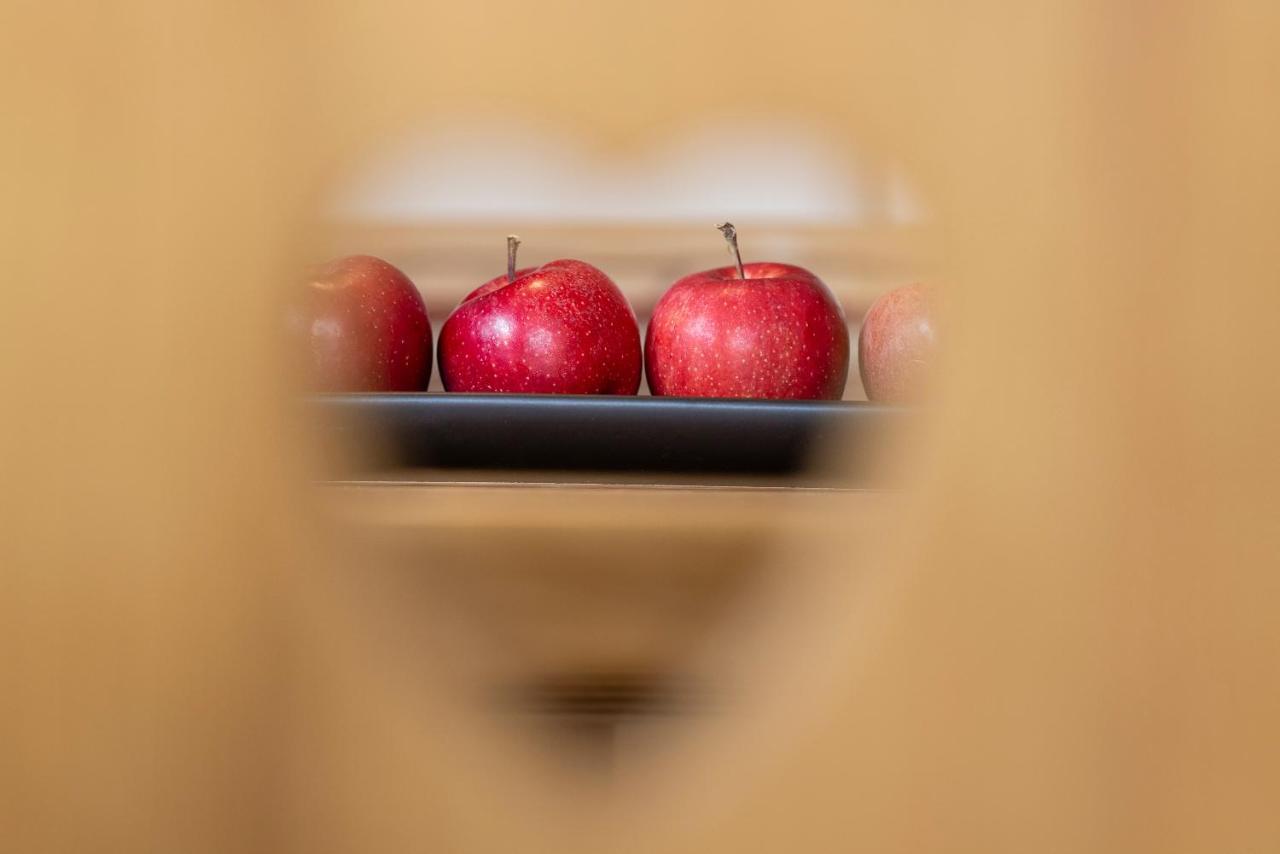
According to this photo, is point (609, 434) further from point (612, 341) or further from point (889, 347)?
point (612, 341)

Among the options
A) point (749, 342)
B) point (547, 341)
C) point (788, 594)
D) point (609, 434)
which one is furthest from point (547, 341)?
point (788, 594)

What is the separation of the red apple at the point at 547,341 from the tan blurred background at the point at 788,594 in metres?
0.39

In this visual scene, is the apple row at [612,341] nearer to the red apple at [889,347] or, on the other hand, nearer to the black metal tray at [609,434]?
the red apple at [889,347]

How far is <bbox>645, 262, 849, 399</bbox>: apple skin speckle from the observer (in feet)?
1.67

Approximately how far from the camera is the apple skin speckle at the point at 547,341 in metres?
0.50

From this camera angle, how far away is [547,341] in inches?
19.8

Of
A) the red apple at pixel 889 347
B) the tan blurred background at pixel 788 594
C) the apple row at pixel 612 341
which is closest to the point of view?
the tan blurred background at pixel 788 594

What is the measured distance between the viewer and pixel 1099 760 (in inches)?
3.7

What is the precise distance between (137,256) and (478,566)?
0.18ft

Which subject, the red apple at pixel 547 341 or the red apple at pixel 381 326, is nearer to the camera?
the red apple at pixel 381 326

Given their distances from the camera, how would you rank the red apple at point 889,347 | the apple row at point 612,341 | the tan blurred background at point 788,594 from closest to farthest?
the tan blurred background at point 788,594, the red apple at point 889,347, the apple row at point 612,341

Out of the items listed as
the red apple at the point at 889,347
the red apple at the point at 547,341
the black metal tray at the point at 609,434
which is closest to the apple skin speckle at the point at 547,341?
the red apple at the point at 547,341

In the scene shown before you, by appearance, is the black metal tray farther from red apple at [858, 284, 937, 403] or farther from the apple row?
the apple row

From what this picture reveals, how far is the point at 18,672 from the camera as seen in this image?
0.08 m
